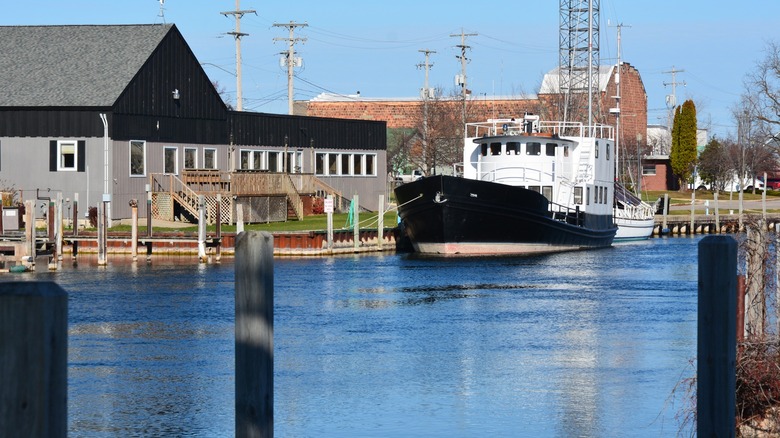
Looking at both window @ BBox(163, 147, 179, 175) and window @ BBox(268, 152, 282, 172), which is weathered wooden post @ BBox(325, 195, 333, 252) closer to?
window @ BBox(163, 147, 179, 175)

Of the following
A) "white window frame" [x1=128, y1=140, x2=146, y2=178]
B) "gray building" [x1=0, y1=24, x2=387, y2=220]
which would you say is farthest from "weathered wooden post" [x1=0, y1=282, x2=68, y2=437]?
"white window frame" [x1=128, y1=140, x2=146, y2=178]

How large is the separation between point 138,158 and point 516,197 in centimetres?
1582

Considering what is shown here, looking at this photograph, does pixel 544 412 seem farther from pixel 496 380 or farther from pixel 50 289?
pixel 50 289

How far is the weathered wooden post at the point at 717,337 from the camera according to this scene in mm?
7111

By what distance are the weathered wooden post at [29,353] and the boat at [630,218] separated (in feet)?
184

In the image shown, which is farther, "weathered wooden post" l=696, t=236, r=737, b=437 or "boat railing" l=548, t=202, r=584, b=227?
"boat railing" l=548, t=202, r=584, b=227

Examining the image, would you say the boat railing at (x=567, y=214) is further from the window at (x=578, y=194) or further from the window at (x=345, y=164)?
the window at (x=345, y=164)

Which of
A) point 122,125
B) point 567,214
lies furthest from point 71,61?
point 567,214

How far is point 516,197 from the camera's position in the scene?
151 ft

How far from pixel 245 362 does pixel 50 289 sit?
2.77m

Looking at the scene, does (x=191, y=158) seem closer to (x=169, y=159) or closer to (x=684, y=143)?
(x=169, y=159)

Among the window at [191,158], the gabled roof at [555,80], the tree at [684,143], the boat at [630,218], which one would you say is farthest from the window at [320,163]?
the tree at [684,143]

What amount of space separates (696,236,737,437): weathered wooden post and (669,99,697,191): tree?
93214mm

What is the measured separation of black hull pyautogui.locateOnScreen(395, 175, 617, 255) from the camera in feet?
150
